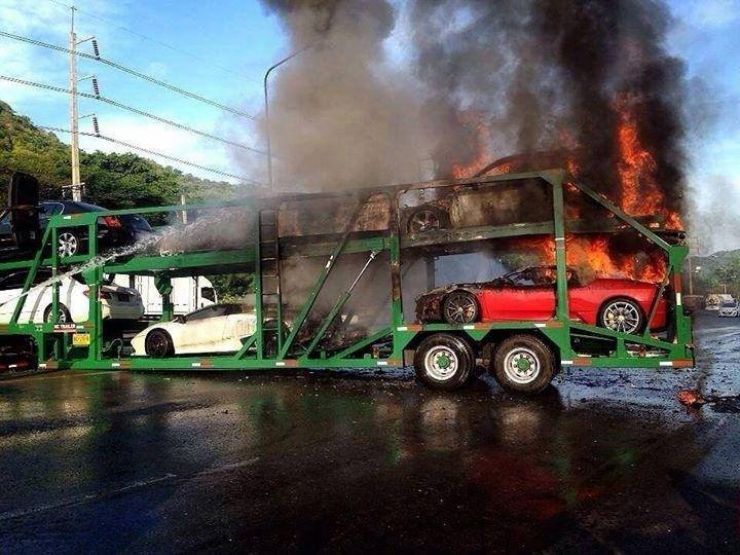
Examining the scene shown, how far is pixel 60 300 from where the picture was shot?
12.1 m

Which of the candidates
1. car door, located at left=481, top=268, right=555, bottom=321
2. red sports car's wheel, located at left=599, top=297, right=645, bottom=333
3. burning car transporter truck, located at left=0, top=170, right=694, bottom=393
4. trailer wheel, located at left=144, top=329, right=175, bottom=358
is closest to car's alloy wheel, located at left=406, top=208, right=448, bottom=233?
burning car transporter truck, located at left=0, top=170, right=694, bottom=393

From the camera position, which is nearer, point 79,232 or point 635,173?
point 635,173

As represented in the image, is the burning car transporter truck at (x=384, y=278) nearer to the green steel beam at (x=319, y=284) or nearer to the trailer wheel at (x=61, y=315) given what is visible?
the green steel beam at (x=319, y=284)

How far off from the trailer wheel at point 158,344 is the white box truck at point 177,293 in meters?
1.75

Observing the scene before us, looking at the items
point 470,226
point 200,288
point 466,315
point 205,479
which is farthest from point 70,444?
point 200,288

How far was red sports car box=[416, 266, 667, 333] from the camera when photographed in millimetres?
8695

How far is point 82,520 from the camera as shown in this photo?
4.07 metres

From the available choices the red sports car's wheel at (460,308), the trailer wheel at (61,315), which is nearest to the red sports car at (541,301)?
the red sports car's wheel at (460,308)

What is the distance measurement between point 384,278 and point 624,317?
4.06 m

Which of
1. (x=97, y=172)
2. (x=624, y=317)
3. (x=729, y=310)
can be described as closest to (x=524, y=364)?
(x=624, y=317)

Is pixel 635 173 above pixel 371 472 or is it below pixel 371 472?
above

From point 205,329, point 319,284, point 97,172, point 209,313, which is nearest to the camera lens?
point 319,284

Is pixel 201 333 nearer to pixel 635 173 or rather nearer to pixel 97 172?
pixel 635 173

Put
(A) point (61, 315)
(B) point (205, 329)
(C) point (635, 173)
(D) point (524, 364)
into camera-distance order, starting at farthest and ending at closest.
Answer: (A) point (61, 315)
(B) point (205, 329)
(C) point (635, 173)
(D) point (524, 364)
